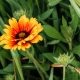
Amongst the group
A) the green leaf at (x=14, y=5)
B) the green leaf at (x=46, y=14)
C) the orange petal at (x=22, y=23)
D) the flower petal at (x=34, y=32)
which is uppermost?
the green leaf at (x=14, y=5)

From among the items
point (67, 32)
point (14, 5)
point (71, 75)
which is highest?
point (14, 5)

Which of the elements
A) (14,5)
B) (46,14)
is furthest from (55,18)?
(14,5)

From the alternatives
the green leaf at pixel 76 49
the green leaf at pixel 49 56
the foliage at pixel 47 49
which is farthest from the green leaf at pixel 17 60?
the green leaf at pixel 76 49

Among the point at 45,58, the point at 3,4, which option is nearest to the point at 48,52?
the point at 45,58

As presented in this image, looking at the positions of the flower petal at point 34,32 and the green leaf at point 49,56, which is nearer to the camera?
the flower petal at point 34,32

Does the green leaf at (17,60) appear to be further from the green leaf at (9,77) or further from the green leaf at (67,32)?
the green leaf at (67,32)

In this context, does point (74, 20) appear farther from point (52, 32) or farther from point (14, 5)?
point (14, 5)

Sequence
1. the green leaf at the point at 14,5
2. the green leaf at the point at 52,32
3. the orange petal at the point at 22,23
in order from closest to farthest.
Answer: the orange petal at the point at 22,23
the green leaf at the point at 52,32
the green leaf at the point at 14,5

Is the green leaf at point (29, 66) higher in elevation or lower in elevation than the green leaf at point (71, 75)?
higher
